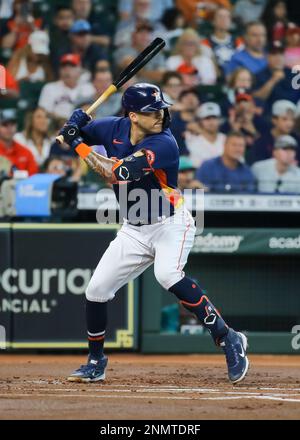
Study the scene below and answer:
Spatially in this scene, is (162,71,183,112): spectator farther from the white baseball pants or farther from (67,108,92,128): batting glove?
the white baseball pants

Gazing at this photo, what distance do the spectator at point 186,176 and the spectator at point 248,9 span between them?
8.35ft

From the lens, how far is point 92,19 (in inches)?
459

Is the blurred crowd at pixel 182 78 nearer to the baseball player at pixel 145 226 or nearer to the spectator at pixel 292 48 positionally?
the spectator at pixel 292 48

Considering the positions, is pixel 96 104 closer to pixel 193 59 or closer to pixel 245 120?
pixel 245 120

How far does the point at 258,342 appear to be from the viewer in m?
9.47

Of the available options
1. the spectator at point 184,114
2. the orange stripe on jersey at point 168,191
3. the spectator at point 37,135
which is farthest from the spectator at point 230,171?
the orange stripe on jersey at point 168,191

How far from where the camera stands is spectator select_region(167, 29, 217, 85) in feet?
36.8

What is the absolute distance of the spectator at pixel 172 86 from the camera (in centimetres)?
1083

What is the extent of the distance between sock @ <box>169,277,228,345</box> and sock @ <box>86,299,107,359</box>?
527mm

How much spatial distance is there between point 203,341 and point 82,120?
3492 millimetres

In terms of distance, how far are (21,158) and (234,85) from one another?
2508mm
